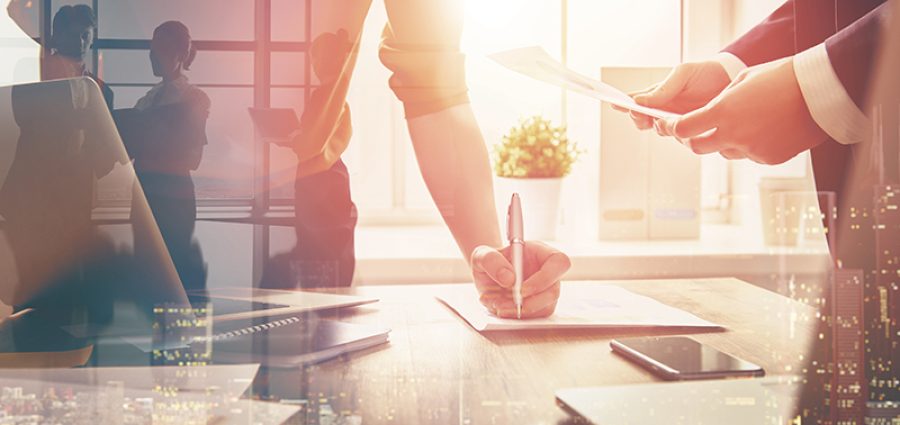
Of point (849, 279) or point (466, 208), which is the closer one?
point (849, 279)

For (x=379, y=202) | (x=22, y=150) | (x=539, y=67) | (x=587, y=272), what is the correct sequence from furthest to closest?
(x=587, y=272)
(x=379, y=202)
(x=539, y=67)
(x=22, y=150)

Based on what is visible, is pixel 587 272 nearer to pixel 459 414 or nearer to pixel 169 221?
pixel 169 221

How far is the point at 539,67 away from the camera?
735 millimetres

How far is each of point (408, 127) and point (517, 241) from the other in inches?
15.3

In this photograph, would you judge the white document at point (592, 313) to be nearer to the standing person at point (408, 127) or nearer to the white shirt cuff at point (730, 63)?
the standing person at point (408, 127)

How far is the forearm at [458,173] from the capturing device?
99 centimetres

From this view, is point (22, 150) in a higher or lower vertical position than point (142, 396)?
higher

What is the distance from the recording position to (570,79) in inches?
27.2

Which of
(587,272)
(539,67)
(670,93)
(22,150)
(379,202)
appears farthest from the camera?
(587,272)

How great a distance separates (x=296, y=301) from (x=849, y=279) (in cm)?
58

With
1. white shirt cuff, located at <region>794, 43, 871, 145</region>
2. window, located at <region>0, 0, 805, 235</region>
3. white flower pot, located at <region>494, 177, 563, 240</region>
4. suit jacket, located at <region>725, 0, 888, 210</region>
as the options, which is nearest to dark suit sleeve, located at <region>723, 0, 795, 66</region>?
suit jacket, located at <region>725, 0, 888, 210</region>

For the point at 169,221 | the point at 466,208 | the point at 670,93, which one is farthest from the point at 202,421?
the point at 670,93

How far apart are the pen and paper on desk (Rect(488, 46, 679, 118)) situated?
0.40ft

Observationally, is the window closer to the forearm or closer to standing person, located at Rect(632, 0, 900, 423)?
the forearm
